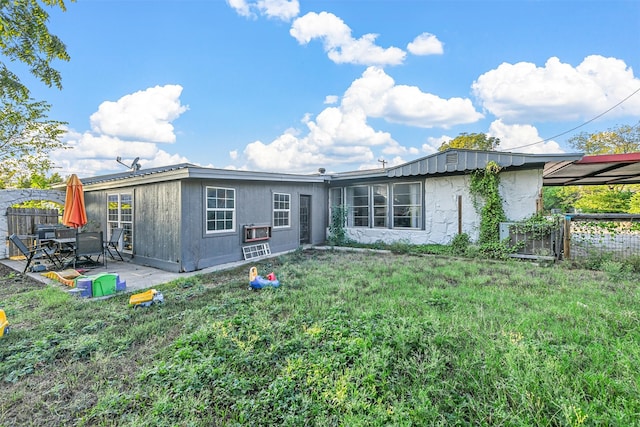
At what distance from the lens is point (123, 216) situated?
330 inches

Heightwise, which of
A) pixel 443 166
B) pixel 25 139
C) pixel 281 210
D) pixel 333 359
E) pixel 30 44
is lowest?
pixel 333 359

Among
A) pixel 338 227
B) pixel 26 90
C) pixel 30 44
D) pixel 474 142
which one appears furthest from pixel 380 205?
pixel 474 142

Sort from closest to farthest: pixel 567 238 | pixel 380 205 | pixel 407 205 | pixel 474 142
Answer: pixel 567 238
pixel 407 205
pixel 380 205
pixel 474 142

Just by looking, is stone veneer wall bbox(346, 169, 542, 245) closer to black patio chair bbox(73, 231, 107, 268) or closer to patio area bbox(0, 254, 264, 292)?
patio area bbox(0, 254, 264, 292)

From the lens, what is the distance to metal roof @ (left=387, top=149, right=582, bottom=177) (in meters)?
6.82

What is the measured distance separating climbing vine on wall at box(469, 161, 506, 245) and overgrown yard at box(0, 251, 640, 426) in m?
3.26

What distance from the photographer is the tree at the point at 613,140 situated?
1816cm

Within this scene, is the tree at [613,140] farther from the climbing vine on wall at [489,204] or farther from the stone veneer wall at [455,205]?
the climbing vine on wall at [489,204]

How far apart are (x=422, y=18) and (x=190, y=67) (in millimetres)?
8639

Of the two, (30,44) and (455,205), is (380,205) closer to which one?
(455,205)

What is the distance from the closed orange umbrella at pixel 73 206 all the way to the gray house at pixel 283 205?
1.06 m

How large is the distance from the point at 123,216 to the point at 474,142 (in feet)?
83.7

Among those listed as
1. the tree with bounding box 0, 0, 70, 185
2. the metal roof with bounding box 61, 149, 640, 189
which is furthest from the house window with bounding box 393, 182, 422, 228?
the tree with bounding box 0, 0, 70, 185

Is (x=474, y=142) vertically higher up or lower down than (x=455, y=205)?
higher up
